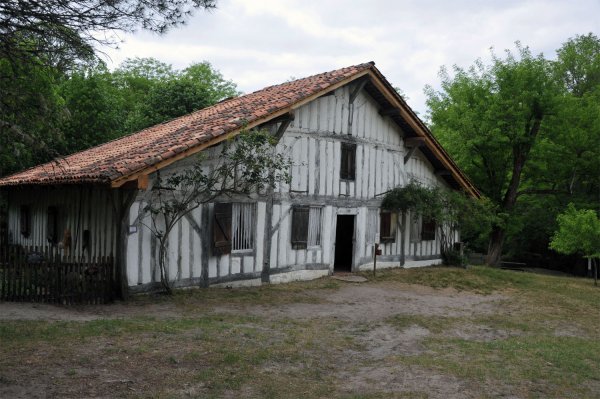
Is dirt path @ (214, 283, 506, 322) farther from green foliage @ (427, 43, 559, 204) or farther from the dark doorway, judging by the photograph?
green foliage @ (427, 43, 559, 204)

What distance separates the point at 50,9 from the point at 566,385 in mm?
8033

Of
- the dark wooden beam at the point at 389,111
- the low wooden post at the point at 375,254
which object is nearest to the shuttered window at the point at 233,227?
the low wooden post at the point at 375,254

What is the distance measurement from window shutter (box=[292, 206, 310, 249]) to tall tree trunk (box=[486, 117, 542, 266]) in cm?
1338

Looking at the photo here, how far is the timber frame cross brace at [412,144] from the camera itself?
1769 centimetres

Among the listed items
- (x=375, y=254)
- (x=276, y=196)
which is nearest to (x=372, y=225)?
(x=375, y=254)

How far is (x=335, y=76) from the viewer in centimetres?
1501

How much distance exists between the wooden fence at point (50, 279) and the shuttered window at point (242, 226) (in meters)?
3.73

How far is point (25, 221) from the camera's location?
15.2 m

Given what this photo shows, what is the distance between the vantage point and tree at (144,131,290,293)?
11.2 meters

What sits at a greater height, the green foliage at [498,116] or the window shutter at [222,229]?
the green foliage at [498,116]

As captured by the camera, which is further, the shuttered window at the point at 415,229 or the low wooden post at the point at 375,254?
the shuttered window at the point at 415,229

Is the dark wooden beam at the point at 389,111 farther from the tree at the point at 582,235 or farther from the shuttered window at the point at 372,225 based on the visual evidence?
the tree at the point at 582,235

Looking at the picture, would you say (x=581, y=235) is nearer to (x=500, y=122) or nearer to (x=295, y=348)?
(x=500, y=122)

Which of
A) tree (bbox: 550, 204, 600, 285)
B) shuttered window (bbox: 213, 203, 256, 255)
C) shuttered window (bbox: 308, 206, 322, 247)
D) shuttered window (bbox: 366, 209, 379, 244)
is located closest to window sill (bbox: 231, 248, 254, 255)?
shuttered window (bbox: 213, 203, 256, 255)
